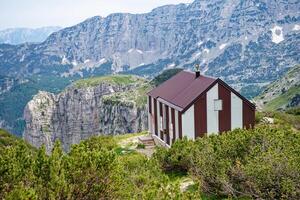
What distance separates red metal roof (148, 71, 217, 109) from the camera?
39688 millimetres

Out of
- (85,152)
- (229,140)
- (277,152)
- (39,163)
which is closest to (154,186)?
(85,152)

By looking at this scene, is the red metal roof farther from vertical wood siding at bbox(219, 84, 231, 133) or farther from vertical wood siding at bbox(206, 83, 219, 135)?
vertical wood siding at bbox(219, 84, 231, 133)

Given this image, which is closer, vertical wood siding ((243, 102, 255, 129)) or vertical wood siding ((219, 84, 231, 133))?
vertical wood siding ((219, 84, 231, 133))

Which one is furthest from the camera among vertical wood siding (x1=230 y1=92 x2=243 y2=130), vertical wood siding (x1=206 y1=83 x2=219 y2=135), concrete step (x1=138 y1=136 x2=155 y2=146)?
concrete step (x1=138 y1=136 x2=155 y2=146)

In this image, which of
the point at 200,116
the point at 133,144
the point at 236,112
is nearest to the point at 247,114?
the point at 236,112

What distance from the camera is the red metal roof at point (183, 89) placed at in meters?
39.7

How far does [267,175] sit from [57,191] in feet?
24.3

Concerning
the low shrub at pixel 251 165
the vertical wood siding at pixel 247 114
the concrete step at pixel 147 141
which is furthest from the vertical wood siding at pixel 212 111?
the low shrub at pixel 251 165

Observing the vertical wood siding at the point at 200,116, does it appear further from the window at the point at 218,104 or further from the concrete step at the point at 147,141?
the concrete step at the point at 147,141

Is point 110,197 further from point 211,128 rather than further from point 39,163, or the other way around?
point 211,128

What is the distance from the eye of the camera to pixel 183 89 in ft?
143

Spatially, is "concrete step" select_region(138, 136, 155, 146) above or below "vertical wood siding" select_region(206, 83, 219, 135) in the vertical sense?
below

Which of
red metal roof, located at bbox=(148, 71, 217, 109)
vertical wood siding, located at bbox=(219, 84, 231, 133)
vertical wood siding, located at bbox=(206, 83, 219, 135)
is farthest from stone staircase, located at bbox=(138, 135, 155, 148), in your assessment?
vertical wood siding, located at bbox=(219, 84, 231, 133)

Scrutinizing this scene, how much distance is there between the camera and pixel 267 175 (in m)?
15.0
